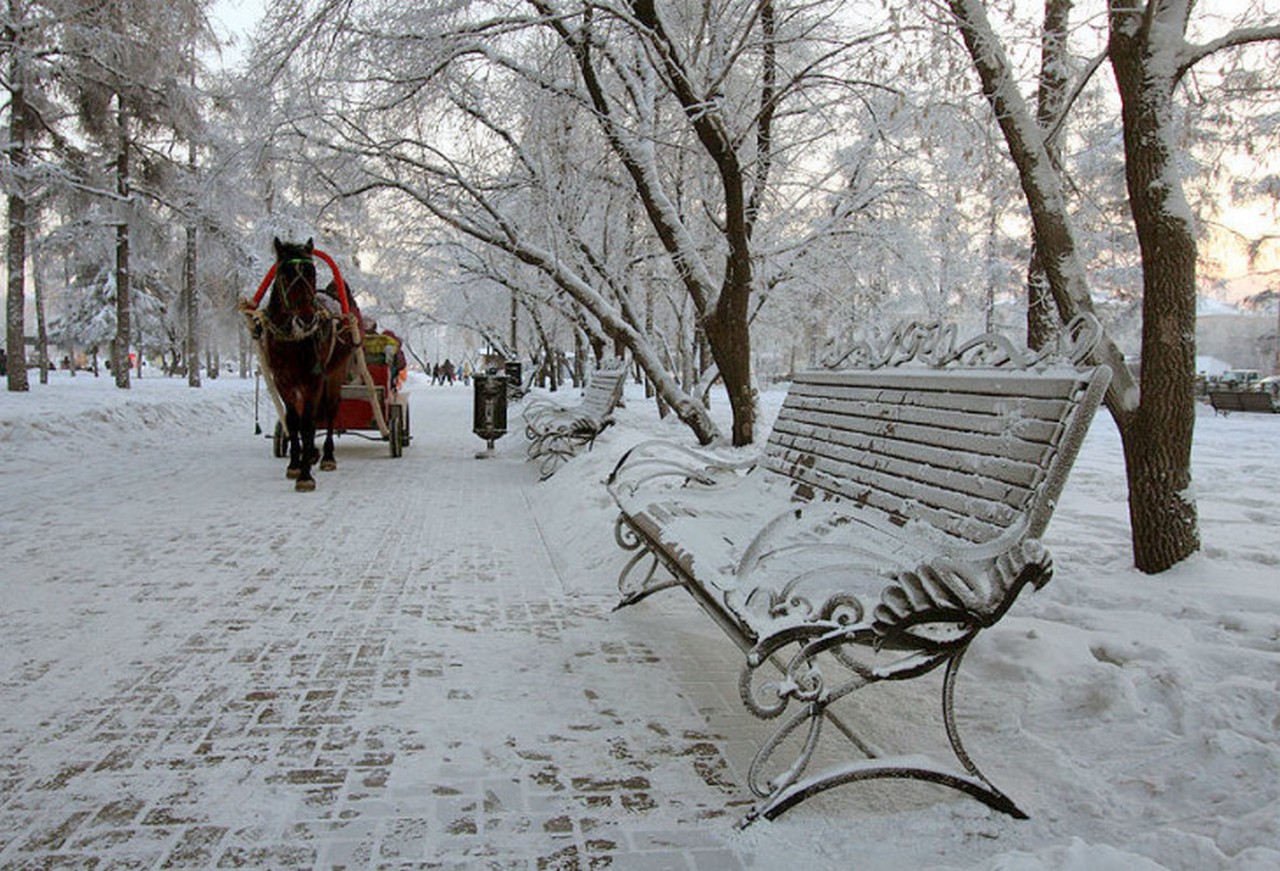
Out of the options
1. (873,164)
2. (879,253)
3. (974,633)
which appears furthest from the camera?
(879,253)

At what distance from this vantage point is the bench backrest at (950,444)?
2938 millimetres

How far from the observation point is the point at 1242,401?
24.7m

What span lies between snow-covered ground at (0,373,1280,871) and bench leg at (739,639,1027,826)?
2.8 inches

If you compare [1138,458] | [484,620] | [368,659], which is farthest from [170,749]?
[1138,458]

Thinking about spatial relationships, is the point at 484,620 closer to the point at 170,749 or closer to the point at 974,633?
the point at 170,749

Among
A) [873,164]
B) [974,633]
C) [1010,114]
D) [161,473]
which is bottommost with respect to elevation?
[161,473]

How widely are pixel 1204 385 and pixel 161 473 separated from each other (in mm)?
35530

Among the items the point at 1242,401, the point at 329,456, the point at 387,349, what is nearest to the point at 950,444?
the point at 329,456

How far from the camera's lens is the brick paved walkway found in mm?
2652

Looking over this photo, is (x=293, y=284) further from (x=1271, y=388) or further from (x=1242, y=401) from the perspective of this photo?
(x=1271, y=388)

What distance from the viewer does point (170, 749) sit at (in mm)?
3172

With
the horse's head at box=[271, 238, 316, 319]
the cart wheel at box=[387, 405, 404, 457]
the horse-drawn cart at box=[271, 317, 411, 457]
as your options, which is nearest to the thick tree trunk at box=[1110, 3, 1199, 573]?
the horse's head at box=[271, 238, 316, 319]

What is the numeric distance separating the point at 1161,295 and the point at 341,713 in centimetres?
483

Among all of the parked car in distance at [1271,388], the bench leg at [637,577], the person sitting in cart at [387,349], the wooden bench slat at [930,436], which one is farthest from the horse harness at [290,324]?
the parked car in distance at [1271,388]
